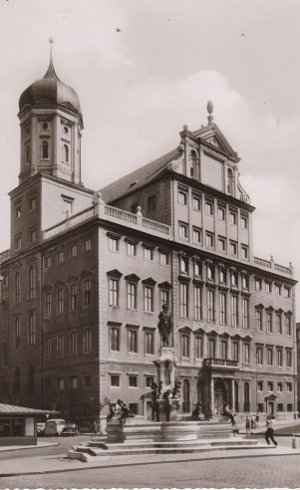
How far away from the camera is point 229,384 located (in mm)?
61562

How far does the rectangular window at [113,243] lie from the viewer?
54.2 m

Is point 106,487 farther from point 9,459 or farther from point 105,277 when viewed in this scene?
point 105,277

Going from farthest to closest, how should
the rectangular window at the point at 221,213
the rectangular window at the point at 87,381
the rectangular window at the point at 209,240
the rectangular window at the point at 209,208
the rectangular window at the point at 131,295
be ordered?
1. the rectangular window at the point at 221,213
2. the rectangular window at the point at 209,208
3. the rectangular window at the point at 209,240
4. the rectangular window at the point at 131,295
5. the rectangular window at the point at 87,381

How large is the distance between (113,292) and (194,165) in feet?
52.1

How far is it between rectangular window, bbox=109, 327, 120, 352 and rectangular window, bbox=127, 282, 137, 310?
7.58 feet

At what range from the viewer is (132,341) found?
54938 mm

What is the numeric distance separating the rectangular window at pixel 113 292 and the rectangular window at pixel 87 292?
152 centimetres

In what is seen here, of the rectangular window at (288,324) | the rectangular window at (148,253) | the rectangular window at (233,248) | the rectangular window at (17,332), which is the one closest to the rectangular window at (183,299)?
the rectangular window at (148,253)

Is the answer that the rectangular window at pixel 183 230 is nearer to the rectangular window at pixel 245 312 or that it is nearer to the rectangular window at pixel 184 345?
the rectangular window at pixel 184 345

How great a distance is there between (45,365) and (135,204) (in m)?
16.5

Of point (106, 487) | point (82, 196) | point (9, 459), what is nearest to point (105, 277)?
point (82, 196)

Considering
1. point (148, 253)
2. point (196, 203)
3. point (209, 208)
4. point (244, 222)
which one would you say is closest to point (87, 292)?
point (148, 253)

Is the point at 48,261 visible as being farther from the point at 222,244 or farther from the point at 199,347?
the point at 222,244

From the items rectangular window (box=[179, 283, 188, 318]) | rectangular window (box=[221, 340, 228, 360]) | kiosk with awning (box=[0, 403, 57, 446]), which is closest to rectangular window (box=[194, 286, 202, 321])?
rectangular window (box=[179, 283, 188, 318])
